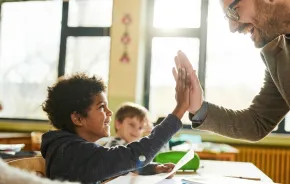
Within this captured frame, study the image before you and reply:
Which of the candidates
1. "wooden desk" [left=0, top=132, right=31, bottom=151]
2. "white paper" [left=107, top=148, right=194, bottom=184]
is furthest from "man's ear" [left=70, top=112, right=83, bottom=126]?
"wooden desk" [left=0, top=132, right=31, bottom=151]

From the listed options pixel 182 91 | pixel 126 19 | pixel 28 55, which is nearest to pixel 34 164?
pixel 182 91

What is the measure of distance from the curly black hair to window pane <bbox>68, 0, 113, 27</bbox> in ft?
10.9

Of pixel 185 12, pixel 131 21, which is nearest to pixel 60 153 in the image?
pixel 131 21

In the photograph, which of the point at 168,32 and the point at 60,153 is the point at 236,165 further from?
the point at 168,32

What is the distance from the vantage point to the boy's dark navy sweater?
3.58 ft

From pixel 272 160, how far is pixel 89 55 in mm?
2575

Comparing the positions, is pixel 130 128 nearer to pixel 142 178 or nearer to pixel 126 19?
pixel 142 178

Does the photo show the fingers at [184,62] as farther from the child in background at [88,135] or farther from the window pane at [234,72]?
the window pane at [234,72]

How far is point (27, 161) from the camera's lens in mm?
1270

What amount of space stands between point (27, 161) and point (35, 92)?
12.1ft

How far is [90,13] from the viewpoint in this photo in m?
4.69

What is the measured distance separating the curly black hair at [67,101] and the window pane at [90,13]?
3323 mm

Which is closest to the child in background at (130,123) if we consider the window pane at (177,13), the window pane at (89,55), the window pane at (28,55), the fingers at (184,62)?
the fingers at (184,62)

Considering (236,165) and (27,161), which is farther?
(236,165)
